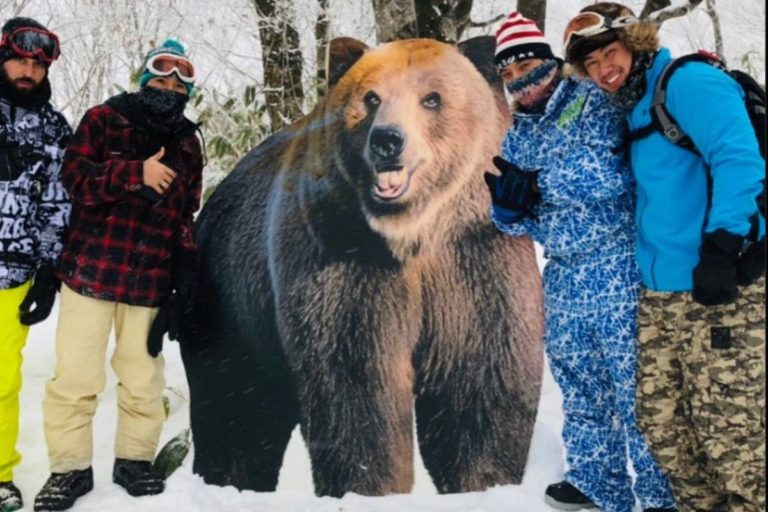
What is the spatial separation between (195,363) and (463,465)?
1.26 m

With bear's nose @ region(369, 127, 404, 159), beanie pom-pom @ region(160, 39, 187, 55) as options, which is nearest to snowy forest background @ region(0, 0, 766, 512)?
bear's nose @ region(369, 127, 404, 159)

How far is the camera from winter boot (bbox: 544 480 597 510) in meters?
2.61

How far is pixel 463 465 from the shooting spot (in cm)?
290

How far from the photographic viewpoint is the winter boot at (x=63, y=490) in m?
2.63

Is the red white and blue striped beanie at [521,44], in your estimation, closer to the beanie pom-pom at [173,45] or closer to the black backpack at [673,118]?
the black backpack at [673,118]

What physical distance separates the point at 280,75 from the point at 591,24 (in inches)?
113

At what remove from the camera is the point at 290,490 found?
2.94 metres

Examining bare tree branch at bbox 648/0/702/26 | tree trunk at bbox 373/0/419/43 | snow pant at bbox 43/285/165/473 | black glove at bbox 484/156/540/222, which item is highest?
bare tree branch at bbox 648/0/702/26

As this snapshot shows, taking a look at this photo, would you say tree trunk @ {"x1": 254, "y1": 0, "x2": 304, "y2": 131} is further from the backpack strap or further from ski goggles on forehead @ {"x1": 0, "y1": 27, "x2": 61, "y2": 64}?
the backpack strap

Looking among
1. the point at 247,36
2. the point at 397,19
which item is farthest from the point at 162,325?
the point at 247,36

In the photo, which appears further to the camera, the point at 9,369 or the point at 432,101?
the point at 432,101

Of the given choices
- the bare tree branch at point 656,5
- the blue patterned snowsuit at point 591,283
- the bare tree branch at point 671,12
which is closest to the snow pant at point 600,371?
the blue patterned snowsuit at point 591,283

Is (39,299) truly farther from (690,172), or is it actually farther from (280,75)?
(280,75)

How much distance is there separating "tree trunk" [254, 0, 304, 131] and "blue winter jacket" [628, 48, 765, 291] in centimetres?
260
